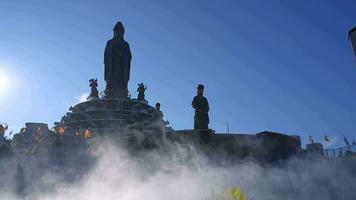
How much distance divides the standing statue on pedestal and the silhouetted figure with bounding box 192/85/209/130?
2101 centimetres

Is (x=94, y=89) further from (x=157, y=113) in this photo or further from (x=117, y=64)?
(x=157, y=113)

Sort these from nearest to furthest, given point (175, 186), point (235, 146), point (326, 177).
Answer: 1. point (175, 186)
2. point (326, 177)
3. point (235, 146)

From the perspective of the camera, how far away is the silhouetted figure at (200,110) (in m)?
13.1

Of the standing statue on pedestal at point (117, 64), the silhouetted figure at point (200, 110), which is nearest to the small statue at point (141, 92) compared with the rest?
the standing statue on pedestal at point (117, 64)

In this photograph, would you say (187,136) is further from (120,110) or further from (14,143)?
(120,110)

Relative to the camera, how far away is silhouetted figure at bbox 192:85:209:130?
42.8 feet

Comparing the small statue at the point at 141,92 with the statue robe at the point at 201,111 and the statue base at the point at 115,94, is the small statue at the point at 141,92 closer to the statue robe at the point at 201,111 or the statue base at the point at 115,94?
the statue base at the point at 115,94

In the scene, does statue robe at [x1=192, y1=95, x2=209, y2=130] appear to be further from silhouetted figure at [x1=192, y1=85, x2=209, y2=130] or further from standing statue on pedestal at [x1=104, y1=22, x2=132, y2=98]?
standing statue on pedestal at [x1=104, y1=22, x2=132, y2=98]

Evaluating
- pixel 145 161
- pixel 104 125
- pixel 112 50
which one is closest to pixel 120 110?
pixel 104 125

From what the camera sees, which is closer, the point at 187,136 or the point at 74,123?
the point at 187,136

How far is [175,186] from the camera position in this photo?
35.3 feet

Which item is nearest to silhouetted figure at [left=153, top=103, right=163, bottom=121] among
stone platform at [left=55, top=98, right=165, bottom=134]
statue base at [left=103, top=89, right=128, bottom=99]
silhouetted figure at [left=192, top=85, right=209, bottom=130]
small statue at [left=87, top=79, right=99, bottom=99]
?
stone platform at [left=55, top=98, right=165, bottom=134]

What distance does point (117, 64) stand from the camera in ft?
114

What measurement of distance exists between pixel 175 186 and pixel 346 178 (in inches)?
210
